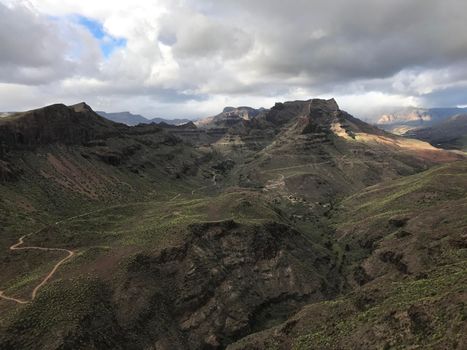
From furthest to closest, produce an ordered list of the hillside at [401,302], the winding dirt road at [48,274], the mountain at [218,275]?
the winding dirt road at [48,274]
the mountain at [218,275]
the hillside at [401,302]

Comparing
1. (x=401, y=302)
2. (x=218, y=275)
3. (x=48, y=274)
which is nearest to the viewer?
(x=401, y=302)

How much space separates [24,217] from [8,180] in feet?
96.8

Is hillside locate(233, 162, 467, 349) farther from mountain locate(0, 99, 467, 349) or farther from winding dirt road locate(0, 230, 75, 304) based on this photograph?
winding dirt road locate(0, 230, 75, 304)

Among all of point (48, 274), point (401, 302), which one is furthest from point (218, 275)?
point (401, 302)

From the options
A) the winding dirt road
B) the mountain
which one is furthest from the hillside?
the winding dirt road

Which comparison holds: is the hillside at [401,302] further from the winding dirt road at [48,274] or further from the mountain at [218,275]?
the winding dirt road at [48,274]

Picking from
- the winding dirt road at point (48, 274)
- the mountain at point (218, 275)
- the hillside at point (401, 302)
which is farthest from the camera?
the winding dirt road at point (48, 274)

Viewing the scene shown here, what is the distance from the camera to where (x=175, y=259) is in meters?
129

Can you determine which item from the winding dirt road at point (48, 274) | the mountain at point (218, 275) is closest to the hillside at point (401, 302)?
the mountain at point (218, 275)

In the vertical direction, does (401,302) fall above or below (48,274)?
above

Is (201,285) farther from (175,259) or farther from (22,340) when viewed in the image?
(22,340)

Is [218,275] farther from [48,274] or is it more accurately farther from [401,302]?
[401,302]

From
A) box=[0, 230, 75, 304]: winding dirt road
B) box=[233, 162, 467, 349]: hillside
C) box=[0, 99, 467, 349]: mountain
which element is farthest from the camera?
box=[0, 230, 75, 304]: winding dirt road

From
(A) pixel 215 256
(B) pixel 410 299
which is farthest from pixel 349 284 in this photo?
(B) pixel 410 299
